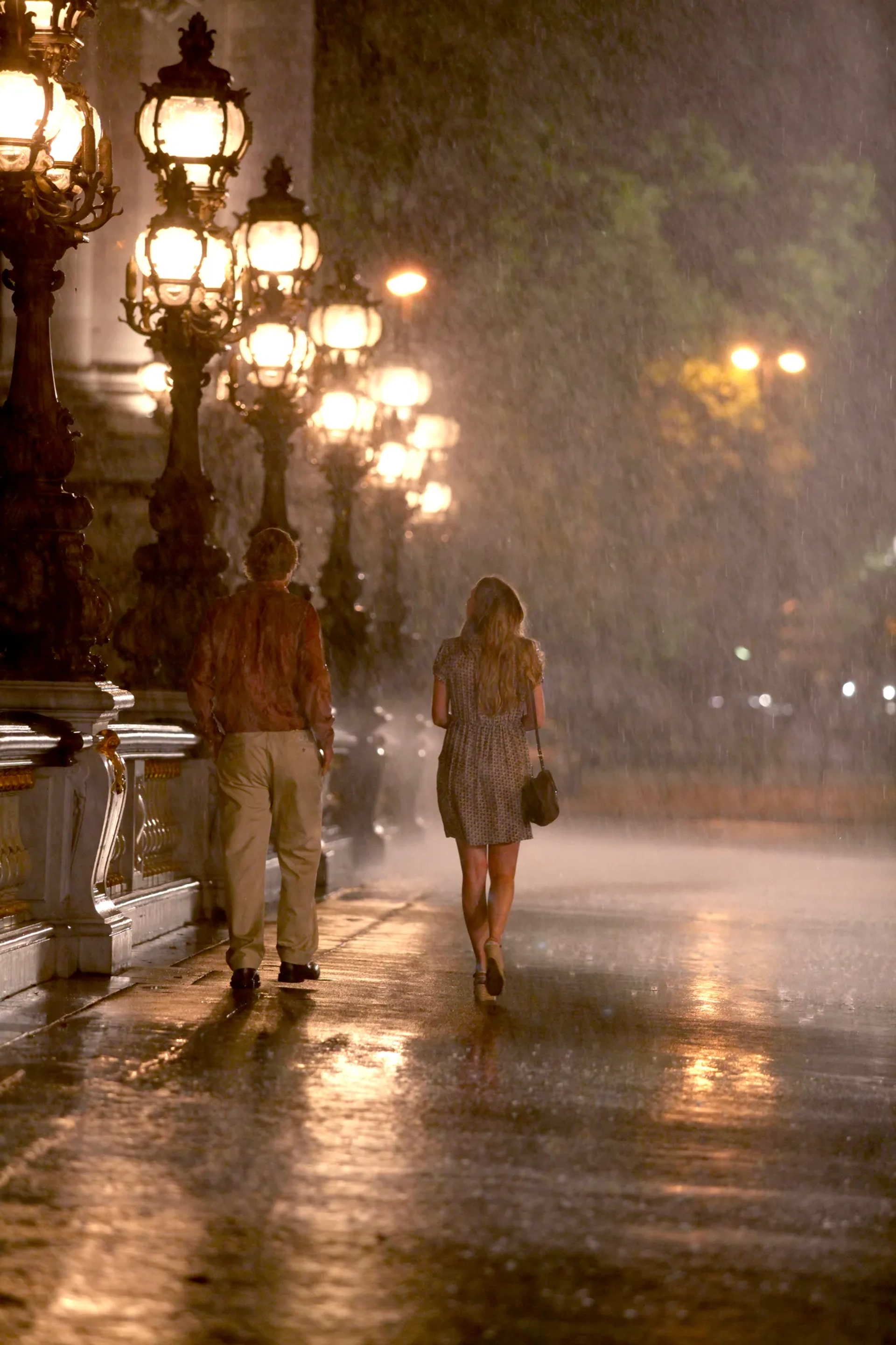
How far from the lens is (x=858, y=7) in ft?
133

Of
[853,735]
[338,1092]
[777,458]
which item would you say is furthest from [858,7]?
[338,1092]

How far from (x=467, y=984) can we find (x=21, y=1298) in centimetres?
592

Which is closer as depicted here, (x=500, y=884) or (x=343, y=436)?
(x=500, y=884)

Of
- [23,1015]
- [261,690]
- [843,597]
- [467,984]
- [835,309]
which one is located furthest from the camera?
[843,597]

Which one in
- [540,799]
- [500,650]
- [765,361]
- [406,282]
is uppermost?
[765,361]

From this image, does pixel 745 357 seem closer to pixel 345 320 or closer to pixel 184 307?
pixel 345 320

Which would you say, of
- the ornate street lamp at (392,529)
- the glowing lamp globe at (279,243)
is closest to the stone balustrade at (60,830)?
the glowing lamp globe at (279,243)

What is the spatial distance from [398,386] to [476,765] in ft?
46.5

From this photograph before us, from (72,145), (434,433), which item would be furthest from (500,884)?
(434,433)

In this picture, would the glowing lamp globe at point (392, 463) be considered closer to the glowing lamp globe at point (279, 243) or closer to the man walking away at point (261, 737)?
the glowing lamp globe at point (279, 243)

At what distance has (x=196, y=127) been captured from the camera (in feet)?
45.8

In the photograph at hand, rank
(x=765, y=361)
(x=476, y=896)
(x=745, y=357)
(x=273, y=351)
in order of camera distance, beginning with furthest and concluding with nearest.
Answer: (x=765, y=361), (x=745, y=357), (x=273, y=351), (x=476, y=896)

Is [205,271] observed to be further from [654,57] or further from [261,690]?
[654,57]

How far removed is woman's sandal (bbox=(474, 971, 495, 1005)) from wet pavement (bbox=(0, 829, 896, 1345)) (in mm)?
74
